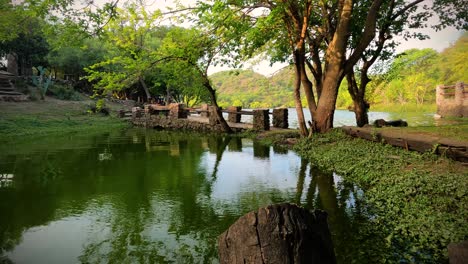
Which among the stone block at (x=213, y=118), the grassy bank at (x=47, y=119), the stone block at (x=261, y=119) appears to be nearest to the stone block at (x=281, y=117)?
the stone block at (x=261, y=119)

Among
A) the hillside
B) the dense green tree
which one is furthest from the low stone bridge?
the hillside

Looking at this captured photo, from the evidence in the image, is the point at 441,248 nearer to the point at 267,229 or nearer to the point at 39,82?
the point at 267,229

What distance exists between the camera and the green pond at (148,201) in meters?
4.41

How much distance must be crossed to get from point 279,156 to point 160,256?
8.07 meters

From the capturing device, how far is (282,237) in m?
2.40

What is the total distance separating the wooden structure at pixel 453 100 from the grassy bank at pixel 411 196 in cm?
1698

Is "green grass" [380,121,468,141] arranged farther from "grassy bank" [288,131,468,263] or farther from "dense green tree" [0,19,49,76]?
"dense green tree" [0,19,49,76]

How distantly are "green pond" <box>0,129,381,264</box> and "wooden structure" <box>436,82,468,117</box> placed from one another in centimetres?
1715

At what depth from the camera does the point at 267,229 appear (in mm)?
2461

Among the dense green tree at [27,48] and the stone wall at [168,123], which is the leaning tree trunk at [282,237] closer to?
the stone wall at [168,123]

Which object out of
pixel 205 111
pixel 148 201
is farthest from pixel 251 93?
pixel 148 201

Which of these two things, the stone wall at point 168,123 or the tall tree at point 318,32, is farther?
the stone wall at point 168,123

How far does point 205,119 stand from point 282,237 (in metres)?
20.3

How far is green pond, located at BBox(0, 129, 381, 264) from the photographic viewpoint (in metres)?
4.41
